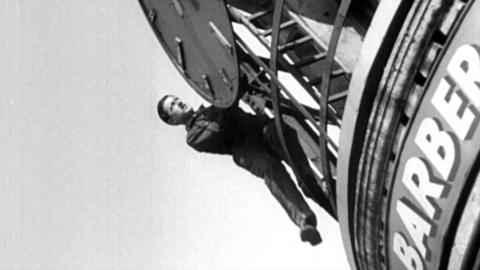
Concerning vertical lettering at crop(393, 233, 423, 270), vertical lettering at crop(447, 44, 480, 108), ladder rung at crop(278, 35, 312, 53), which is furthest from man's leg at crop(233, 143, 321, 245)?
vertical lettering at crop(447, 44, 480, 108)

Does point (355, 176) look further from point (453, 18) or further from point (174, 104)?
point (174, 104)

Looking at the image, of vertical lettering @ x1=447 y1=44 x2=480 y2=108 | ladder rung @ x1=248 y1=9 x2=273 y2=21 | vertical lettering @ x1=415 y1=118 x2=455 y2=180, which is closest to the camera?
vertical lettering @ x1=447 y1=44 x2=480 y2=108

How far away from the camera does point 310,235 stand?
82.1 ft

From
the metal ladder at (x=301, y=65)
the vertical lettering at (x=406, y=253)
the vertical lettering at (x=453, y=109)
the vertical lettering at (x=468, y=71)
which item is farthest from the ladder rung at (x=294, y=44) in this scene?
the vertical lettering at (x=468, y=71)

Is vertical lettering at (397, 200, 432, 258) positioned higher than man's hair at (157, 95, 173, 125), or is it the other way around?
vertical lettering at (397, 200, 432, 258)

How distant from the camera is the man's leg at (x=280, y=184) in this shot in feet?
83.5

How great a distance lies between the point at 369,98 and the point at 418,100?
1.11 meters

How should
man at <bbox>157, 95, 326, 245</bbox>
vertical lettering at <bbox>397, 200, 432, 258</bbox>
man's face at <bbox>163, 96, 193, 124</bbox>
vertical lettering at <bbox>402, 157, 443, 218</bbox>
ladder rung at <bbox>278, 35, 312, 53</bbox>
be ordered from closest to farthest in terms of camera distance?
vertical lettering at <bbox>402, 157, 443, 218</bbox>, vertical lettering at <bbox>397, 200, 432, 258</bbox>, ladder rung at <bbox>278, 35, 312, 53</bbox>, man at <bbox>157, 95, 326, 245</bbox>, man's face at <bbox>163, 96, 193, 124</bbox>

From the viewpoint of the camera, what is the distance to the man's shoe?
24891 mm

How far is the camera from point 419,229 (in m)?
21.7

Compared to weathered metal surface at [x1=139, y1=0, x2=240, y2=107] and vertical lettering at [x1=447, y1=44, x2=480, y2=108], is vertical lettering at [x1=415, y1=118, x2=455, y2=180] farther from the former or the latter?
weathered metal surface at [x1=139, y1=0, x2=240, y2=107]

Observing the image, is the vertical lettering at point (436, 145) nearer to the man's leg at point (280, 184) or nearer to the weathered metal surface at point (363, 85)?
the weathered metal surface at point (363, 85)

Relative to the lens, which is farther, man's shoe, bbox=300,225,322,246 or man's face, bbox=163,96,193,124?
man's face, bbox=163,96,193,124

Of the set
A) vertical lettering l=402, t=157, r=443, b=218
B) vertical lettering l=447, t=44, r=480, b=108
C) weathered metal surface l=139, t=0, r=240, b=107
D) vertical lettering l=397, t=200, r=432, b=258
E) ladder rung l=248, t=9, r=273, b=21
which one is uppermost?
vertical lettering l=447, t=44, r=480, b=108
